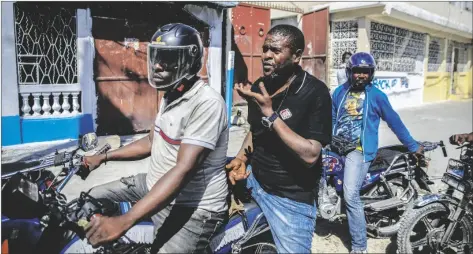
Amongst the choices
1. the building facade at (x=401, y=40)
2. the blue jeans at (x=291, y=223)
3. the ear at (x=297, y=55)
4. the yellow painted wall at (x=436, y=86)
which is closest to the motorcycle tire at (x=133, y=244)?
the blue jeans at (x=291, y=223)

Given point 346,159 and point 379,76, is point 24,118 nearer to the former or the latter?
point 346,159

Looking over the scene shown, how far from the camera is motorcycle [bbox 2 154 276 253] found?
1719mm

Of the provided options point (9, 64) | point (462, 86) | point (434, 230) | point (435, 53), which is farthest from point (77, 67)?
point (462, 86)

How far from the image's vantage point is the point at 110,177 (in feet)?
18.6

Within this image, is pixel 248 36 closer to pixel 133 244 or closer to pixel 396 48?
pixel 396 48

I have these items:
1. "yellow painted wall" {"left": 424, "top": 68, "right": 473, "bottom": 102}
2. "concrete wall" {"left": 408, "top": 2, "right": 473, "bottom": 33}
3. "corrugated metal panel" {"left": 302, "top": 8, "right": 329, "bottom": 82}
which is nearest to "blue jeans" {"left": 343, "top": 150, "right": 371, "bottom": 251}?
"corrugated metal panel" {"left": 302, "top": 8, "right": 329, "bottom": 82}

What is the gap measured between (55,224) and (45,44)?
6.55m

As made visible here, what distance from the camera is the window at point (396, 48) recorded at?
43.6 ft

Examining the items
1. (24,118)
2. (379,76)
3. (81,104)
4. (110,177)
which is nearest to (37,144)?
(24,118)

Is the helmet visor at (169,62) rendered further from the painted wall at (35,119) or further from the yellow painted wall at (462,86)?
the yellow painted wall at (462,86)

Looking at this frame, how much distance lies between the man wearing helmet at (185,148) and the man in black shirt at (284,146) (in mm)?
252

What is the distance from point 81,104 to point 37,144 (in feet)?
3.89

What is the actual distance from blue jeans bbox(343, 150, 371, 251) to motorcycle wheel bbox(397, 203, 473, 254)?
0.33 metres

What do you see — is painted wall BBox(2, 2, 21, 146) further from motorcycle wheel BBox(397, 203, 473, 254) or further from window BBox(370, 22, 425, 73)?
window BBox(370, 22, 425, 73)
